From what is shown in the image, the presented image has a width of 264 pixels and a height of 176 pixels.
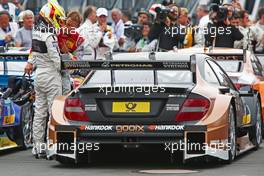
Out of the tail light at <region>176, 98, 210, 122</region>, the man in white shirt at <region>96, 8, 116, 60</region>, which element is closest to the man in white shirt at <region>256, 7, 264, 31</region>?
the man in white shirt at <region>96, 8, 116, 60</region>

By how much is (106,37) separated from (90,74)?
9828 millimetres

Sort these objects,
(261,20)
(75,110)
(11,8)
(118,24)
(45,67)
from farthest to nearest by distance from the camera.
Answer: (11,8) → (118,24) → (261,20) → (45,67) → (75,110)

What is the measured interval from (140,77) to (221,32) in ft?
27.7

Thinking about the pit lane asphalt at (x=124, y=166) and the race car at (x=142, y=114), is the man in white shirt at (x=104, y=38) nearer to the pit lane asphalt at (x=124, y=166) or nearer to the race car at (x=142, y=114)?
the pit lane asphalt at (x=124, y=166)

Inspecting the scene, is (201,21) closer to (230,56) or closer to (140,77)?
(230,56)

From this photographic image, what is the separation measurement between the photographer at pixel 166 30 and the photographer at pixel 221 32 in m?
1.28

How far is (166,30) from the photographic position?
22.8 metres

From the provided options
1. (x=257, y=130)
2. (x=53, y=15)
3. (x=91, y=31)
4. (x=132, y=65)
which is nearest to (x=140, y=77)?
(x=132, y=65)

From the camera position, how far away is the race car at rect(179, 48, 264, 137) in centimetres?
1642

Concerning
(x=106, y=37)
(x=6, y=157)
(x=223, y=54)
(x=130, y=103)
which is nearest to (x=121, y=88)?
(x=130, y=103)

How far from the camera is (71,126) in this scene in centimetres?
1262

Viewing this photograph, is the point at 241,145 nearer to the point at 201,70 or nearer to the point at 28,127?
the point at 201,70

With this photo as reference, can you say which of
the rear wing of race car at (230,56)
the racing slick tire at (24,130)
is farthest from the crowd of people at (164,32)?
the racing slick tire at (24,130)

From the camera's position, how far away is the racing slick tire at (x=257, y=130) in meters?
15.2
